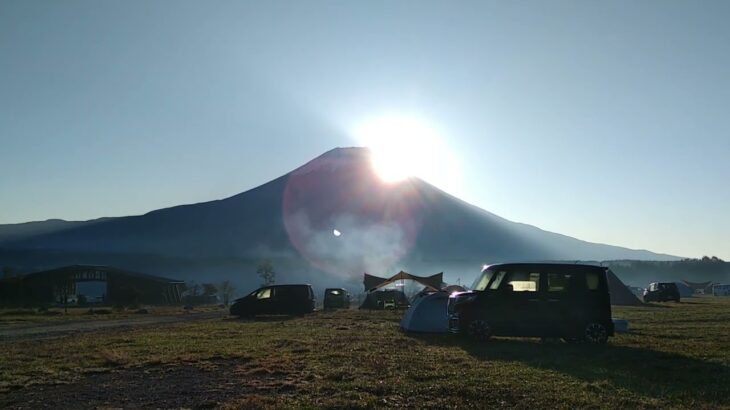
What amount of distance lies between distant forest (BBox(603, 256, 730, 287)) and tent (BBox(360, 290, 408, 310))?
→ 127 meters

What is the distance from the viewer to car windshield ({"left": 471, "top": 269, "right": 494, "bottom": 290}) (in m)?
15.9

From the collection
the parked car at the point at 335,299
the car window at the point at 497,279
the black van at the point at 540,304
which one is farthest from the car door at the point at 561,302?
the parked car at the point at 335,299

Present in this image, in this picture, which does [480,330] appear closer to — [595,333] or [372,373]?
[595,333]

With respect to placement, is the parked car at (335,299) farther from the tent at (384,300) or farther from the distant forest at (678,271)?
the distant forest at (678,271)

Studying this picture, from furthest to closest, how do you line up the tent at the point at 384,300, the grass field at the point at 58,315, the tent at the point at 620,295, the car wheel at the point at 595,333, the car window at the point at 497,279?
the tent at the point at 620,295, the tent at the point at 384,300, the grass field at the point at 58,315, the car window at the point at 497,279, the car wheel at the point at 595,333

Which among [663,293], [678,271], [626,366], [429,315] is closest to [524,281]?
[429,315]

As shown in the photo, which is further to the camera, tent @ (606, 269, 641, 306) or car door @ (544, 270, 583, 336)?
tent @ (606, 269, 641, 306)

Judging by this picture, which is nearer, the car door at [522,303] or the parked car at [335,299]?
the car door at [522,303]

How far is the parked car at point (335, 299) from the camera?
43075 mm

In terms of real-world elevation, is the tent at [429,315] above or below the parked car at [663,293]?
above

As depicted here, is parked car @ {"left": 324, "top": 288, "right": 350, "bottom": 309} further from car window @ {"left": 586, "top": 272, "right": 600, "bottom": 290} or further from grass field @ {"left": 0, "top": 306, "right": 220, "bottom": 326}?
car window @ {"left": 586, "top": 272, "right": 600, "bottom": 290}

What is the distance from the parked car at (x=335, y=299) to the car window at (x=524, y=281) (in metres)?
27.7

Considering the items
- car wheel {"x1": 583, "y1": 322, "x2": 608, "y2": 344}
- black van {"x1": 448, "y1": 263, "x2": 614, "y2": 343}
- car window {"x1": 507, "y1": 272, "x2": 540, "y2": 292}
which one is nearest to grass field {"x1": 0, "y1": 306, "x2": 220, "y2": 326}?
black van {"x1": 448, "y1": 263, "x2": 614, "y2": 343}

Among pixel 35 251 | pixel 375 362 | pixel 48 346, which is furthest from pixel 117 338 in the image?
pixel 35 251
